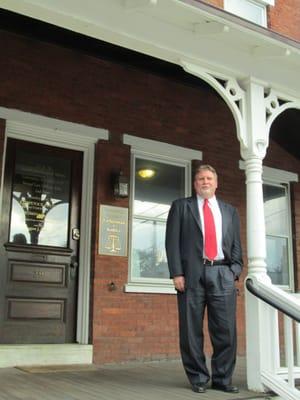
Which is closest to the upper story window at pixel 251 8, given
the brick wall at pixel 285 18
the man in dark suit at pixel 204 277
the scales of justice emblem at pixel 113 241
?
the brick wall at pixel 285 18

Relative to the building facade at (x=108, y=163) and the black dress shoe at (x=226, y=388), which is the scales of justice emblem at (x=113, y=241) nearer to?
the building facade at (x=108, y=163)

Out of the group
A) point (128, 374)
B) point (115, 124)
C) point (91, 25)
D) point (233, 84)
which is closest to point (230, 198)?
point (115, 124)

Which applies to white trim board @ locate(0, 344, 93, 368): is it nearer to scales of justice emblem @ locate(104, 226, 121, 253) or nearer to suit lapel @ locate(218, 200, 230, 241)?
scales of justice emblem @ locate(104, 226, 121, 253)

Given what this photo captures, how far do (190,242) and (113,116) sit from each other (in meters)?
2.78

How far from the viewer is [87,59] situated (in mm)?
7086

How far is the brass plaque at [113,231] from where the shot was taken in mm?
6828

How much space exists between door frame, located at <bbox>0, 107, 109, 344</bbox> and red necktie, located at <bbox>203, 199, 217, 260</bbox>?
219cm

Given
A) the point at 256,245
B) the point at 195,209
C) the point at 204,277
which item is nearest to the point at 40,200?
the point at 195,209

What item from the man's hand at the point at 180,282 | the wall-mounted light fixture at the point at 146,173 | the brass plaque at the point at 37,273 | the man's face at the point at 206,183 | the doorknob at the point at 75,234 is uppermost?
the wall-mounted light fixture at the point at 146,173

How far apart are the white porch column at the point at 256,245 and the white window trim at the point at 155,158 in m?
2.04

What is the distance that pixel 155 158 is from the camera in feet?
25.1

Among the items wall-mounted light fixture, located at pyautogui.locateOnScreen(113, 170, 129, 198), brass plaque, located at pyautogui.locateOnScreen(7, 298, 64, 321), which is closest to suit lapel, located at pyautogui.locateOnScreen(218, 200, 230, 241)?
wall-mounted light fixture, located at pyautogui.locateOnScreen(113, 170, 129, 198)

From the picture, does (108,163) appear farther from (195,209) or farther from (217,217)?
(217,217)

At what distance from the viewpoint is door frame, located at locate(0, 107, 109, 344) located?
21.4ft
